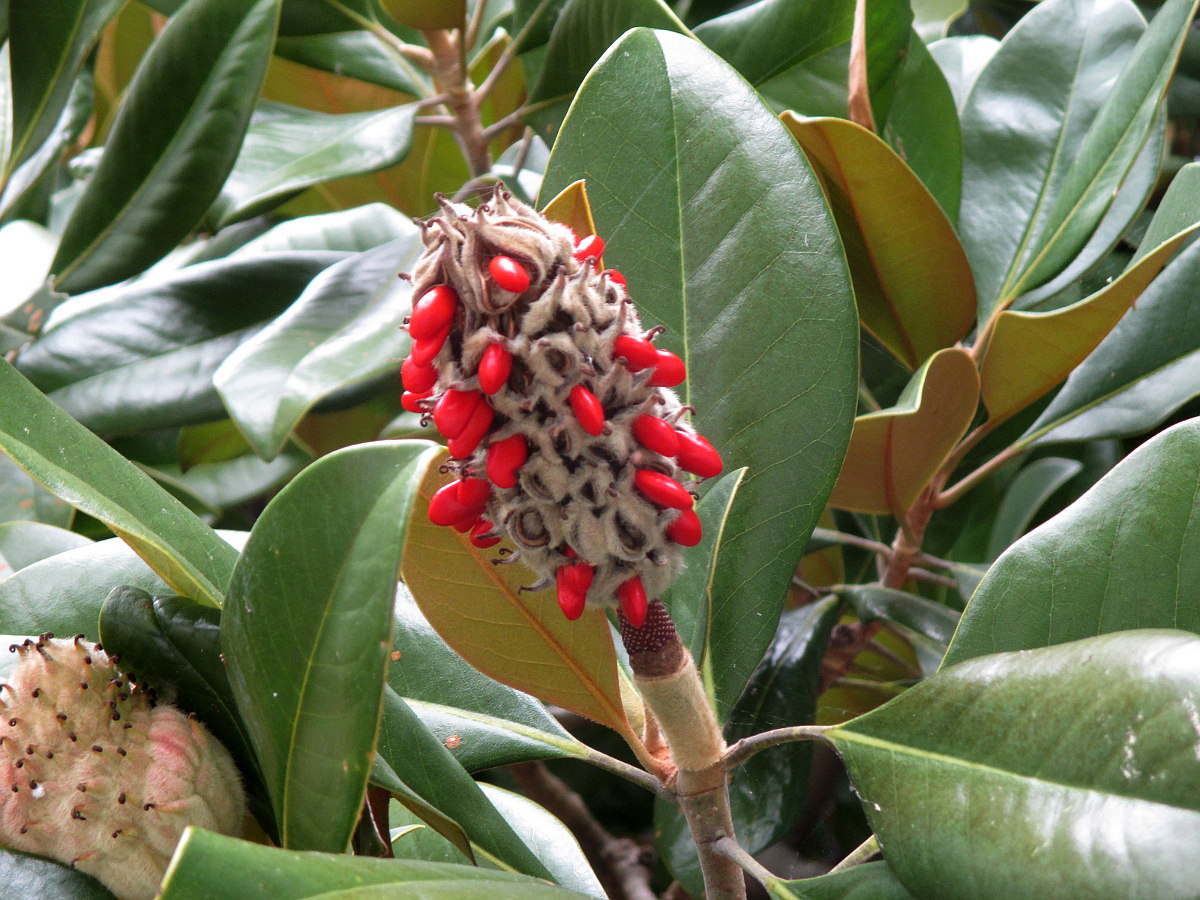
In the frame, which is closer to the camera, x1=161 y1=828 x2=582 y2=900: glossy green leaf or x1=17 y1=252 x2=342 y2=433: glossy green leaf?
x1=161 y1=828 x2=582 y2=900: glossy green leaf

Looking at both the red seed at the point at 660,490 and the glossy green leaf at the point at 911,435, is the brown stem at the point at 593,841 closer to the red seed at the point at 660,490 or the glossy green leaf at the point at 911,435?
the glossy green leaf at the point at 911,435

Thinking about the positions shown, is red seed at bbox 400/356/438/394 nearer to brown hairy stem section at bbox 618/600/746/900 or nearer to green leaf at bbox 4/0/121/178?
brown hairy stem section at bbox 618/600/746/900

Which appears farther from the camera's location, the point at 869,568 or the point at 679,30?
the point at 869,568

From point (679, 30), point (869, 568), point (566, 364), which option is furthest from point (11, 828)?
point (869, 568)

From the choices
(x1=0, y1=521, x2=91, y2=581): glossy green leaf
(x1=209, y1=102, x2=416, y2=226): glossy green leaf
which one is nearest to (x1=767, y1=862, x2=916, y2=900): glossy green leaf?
(x1=0, y1=521, x2=91, y2=581): glossy green leaf

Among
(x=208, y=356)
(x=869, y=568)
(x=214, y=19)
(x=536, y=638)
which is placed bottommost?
(x=869, y=568)

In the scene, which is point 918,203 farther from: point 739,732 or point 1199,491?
point 739,732
